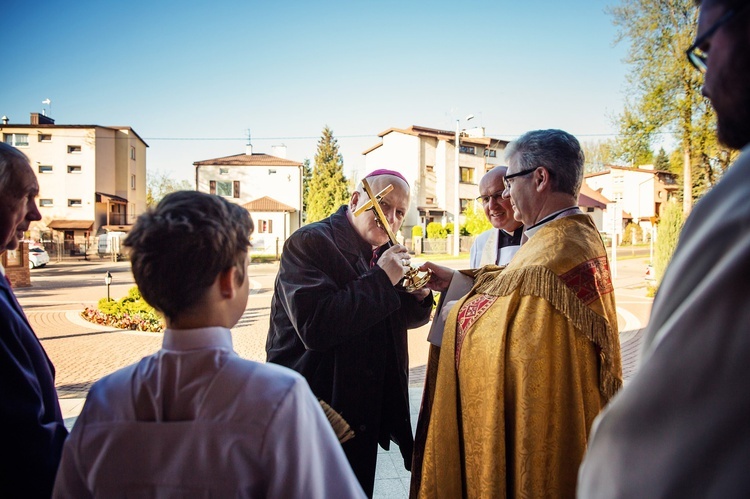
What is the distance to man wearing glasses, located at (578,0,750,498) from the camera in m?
0.65

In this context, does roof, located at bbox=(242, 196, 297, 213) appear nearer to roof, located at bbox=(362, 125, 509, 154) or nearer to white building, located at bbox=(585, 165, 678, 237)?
roof, located at bbox=(362, 125, 509, 154)

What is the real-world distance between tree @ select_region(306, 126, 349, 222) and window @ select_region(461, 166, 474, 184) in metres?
10.4

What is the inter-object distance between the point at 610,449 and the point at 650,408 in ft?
0.31

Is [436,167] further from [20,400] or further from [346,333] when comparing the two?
→ [20,400]

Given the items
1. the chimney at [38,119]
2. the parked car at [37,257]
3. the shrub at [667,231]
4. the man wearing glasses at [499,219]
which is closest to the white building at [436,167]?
the parked car at [37,257]

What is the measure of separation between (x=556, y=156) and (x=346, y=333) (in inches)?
48.3

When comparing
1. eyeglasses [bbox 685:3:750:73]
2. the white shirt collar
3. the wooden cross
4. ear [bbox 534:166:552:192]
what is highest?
eyeglasses [bbox 685:3:750:73]

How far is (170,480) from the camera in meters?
1.11

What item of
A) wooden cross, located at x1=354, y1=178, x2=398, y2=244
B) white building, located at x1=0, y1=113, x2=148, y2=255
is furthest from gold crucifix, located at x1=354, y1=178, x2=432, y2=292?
white building, located at x1=0, y1=113, x2=148, y2=255

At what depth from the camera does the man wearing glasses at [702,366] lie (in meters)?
0.65

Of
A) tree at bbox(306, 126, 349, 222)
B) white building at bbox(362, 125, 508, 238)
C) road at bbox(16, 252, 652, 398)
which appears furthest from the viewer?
tree at bbox(306, 126, 349, 222)

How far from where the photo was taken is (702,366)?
2.18 feet

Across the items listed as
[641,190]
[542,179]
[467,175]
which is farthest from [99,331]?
[641,190]

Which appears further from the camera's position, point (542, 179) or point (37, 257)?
point (37, 257)
